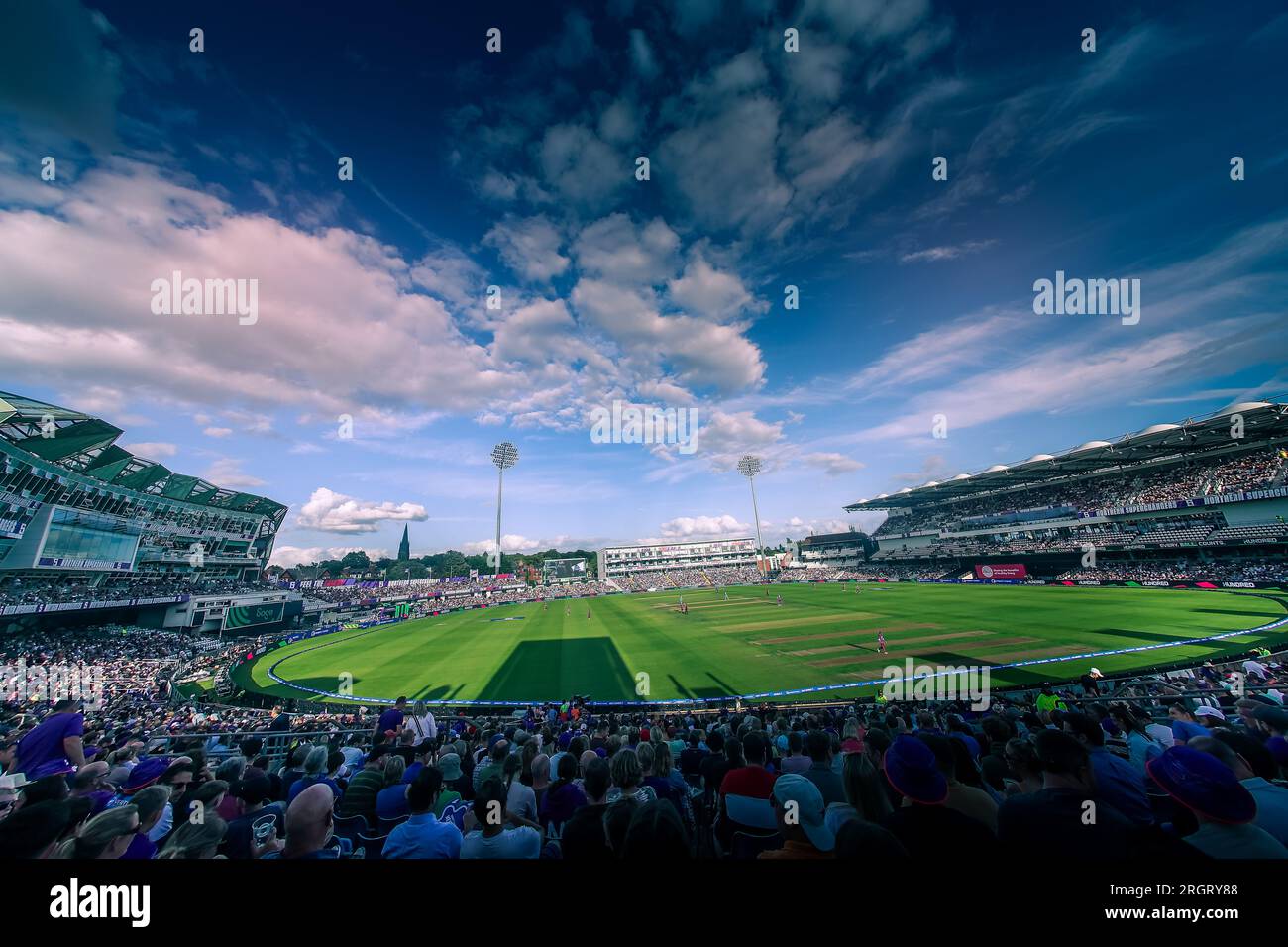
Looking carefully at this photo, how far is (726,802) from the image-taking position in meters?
4.19

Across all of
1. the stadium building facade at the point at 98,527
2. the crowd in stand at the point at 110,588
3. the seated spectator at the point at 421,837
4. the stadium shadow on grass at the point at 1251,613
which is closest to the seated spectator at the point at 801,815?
the seated spectator at the point at 421,837

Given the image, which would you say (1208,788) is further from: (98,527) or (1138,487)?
(1138,487)

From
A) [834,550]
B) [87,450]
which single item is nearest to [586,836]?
[87,450]

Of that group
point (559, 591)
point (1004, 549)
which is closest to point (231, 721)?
point (559, 591)

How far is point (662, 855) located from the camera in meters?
1.89

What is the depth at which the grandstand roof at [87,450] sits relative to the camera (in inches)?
1334

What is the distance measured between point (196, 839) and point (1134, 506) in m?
74.4

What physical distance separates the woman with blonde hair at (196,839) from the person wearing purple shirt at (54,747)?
5.37 metres

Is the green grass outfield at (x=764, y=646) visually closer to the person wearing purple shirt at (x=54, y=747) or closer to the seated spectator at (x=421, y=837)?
the person wearing purple shirt at (x=54, y=747)

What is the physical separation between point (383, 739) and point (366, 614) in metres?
67.4

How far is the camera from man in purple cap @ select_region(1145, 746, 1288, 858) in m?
2.77

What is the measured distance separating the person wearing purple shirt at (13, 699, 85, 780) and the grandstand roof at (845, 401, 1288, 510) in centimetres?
6613

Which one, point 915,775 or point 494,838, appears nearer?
point 915,775
